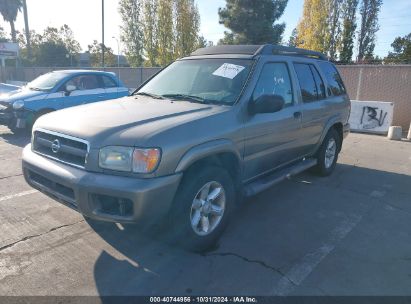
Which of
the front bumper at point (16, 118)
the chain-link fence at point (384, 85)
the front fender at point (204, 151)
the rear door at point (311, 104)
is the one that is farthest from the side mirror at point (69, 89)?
the chain-link fence at point (384, 85)

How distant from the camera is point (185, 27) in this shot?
3158 centimetres

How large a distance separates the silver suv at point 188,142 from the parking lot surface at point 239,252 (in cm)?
42

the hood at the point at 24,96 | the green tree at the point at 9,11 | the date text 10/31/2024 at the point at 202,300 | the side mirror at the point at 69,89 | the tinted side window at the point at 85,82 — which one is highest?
the green tree at the point at 9,11

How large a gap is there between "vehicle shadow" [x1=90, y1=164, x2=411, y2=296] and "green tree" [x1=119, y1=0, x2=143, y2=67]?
101ft

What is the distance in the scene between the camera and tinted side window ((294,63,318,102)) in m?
4.72

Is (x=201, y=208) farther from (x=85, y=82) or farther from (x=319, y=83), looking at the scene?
(x=85, y=82)

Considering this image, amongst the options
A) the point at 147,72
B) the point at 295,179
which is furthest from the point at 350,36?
the point at 295,179

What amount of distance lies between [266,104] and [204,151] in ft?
3.07

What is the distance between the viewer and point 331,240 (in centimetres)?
373

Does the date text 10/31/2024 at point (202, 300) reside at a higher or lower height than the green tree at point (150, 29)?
lower

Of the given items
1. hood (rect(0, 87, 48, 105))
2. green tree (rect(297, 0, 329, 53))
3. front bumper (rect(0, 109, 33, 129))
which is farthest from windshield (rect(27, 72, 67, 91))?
green tree (rect(297, 0, 329, 53))

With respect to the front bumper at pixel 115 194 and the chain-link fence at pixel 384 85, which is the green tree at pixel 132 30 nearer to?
the chain-link fence at pixel 384 85

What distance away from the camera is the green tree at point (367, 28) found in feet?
112

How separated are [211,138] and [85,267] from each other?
5.41 feet
